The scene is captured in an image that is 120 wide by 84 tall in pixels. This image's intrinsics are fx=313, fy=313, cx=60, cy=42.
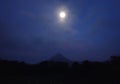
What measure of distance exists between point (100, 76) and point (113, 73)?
1441 millimetres

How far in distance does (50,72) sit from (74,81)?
244 centimetres

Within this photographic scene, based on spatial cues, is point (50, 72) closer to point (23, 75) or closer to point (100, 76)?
point (23, 75)

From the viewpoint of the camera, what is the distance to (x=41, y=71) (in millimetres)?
29734

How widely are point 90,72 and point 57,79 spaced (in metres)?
3.44

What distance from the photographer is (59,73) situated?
29.8 m

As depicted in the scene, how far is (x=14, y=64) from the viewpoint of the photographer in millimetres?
29969

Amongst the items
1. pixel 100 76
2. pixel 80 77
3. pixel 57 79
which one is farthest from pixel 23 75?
pixel 100 76

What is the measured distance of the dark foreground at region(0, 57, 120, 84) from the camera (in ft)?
93.8

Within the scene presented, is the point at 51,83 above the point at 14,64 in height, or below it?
below

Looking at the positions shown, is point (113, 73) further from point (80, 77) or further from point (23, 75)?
point (23, 75)

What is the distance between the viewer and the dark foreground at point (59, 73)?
28594 millimetres

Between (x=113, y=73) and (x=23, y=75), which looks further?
(x=113, y=73)

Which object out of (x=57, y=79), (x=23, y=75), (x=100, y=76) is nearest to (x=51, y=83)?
(x=57, y=79)

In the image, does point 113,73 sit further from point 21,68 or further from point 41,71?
point 21,68
